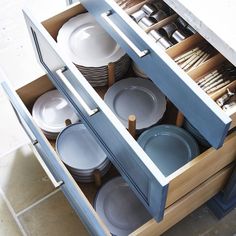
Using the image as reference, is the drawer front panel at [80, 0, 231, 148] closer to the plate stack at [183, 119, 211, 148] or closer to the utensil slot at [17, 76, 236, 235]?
the utensil slot at [17, 76, 236, 235]

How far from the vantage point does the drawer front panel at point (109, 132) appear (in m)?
0.93

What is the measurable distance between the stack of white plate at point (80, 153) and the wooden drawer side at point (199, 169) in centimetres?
30

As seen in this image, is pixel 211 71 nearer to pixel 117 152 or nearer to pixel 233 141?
pixel 233 141

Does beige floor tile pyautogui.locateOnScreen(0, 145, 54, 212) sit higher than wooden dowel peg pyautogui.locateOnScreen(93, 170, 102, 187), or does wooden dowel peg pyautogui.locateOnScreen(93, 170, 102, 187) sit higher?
beige floor tile pyautogui.locateOnScreen(0, 145, 54, 212)

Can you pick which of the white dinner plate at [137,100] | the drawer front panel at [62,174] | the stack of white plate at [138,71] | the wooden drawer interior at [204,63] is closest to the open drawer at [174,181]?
the drawer front panel at [62,174]

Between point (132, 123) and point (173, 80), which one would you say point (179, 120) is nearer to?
point (132, 123)

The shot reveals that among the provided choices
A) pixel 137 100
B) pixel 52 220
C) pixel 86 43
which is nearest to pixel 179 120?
pixel 137 100

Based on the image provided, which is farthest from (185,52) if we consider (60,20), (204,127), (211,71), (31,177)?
(31,177)

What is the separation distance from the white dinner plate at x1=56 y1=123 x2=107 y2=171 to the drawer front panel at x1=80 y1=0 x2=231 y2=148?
0.39 m

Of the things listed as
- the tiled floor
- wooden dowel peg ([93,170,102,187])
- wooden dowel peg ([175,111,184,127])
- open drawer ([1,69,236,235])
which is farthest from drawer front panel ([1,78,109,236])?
wooden dowel peg ([175,111,184,127])

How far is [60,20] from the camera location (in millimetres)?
1314

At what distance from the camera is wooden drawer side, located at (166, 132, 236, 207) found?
978 mm

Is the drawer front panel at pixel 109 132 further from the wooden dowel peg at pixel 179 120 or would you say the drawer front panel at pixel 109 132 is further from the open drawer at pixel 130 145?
the wooden dowel peg at pixel 179 120

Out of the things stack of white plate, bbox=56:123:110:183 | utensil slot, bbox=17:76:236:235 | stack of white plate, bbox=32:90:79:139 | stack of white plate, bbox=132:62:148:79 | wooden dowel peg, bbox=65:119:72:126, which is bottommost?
utensil slot, bbox=17:76:236:235
